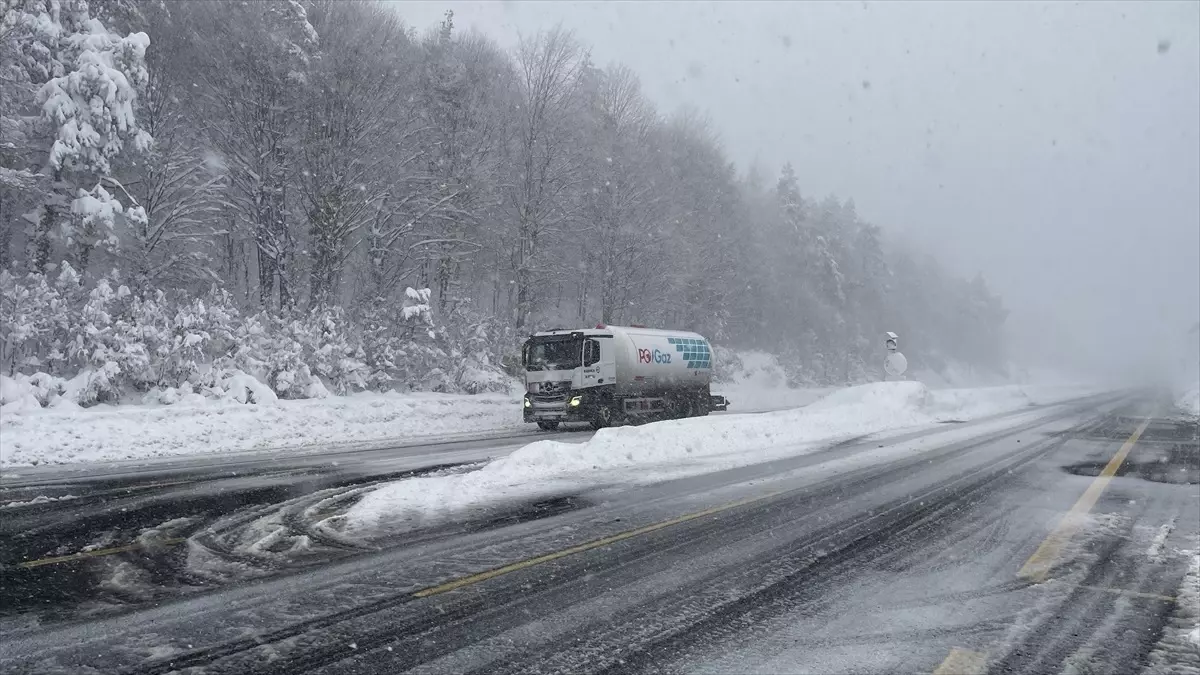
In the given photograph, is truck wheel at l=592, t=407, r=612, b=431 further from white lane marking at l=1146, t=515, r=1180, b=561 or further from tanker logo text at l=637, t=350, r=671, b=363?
white lane marking at l=1146, t=515, r=1180, b=561

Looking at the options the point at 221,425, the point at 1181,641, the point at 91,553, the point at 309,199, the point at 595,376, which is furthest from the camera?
the point at 309,199

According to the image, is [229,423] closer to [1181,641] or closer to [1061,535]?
[1061,535]

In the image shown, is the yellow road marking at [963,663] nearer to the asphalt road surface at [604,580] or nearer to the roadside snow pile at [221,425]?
the asphalt road surface at [604,580]

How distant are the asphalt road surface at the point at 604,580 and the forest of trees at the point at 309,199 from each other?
985cm

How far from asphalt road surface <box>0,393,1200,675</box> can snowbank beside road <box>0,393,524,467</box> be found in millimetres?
3854

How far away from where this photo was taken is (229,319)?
21.1 metres

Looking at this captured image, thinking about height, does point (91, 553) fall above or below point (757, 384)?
below

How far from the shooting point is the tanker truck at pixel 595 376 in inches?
A: 869

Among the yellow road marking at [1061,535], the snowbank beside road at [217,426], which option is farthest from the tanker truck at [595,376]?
the yellow road marking at [1061,535]

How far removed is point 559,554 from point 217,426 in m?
13.4

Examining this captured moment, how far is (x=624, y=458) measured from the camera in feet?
44.8

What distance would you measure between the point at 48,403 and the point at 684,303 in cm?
3384

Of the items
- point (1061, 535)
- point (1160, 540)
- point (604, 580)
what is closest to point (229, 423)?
point (604, 580)

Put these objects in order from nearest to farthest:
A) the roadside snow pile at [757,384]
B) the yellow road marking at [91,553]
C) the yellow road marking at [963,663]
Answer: the yellow road marking at [963,663] → the yellow road marking at [91,553] → the roadside snow pile at [757,384]
